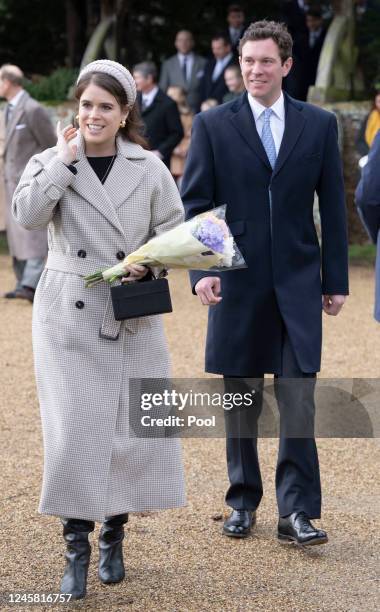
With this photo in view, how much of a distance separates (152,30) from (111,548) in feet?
49.5

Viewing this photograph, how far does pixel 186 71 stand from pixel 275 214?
34.1ft

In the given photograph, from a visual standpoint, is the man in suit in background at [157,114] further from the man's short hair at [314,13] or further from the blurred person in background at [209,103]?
the man's short hair at [314,13]

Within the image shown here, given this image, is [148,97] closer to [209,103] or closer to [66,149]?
[209,103]

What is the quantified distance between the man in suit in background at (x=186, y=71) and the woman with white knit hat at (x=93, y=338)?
10.5m

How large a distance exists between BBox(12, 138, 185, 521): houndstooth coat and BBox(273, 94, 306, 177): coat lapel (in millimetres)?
634

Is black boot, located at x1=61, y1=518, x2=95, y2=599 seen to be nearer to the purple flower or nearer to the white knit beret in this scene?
the purple flower

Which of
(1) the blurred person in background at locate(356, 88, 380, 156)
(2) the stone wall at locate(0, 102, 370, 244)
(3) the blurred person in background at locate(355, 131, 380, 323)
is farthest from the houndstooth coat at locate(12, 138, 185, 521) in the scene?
(2) the stone wall at locate(0, 102, 370, 244)

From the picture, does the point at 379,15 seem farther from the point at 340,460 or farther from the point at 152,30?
the point at 340,460

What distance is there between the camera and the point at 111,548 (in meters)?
4.69

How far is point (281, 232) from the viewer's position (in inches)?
203

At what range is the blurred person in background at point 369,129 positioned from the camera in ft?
45.0

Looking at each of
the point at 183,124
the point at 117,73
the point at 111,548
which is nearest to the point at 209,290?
the point at 117,73

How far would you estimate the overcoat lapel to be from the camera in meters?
4.58

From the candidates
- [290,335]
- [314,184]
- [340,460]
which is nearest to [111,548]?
[290,335]
